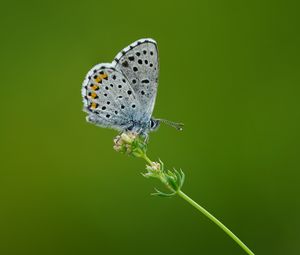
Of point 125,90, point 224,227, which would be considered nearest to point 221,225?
point 224,227

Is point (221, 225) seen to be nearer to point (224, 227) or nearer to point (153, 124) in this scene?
point (224, 227)

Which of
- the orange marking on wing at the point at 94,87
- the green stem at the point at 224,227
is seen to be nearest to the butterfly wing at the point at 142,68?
the orange marking on wing at the point at 94,87

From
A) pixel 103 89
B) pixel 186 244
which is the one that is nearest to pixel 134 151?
pixel 103 89

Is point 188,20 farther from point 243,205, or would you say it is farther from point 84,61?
point 243,205

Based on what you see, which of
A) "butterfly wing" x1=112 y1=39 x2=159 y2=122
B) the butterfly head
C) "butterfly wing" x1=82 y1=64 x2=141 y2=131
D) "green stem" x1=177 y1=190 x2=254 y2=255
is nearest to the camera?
"green stem" x1=177 y1=190 x2=254 y2=255

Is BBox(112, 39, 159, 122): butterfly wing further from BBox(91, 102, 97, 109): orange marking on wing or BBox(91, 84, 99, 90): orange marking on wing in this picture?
BBox(91, 102, 97, 109): orange marking on wing

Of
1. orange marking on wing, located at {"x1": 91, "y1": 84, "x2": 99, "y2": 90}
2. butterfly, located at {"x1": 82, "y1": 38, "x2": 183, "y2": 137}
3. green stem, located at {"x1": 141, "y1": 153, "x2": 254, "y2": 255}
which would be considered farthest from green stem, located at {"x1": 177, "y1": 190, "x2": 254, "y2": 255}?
orange marking on wing, located at {"x1": 91, "y1": 84, "x2": 99, "y2": 90}
